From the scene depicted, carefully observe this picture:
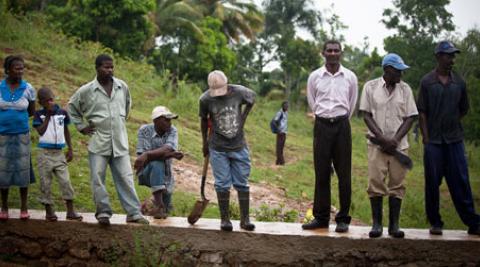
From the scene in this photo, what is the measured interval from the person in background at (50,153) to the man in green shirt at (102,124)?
31 centimetres

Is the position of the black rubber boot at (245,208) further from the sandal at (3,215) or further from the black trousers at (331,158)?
the sandal at (3,215)

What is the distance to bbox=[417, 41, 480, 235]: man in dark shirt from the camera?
6219 millimetres

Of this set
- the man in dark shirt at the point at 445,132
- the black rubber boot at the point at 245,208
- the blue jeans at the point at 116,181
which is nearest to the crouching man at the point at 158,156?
the blue jeans at the point at 116,181

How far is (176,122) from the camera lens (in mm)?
16500

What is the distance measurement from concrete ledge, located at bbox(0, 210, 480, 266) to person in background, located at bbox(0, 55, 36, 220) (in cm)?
37

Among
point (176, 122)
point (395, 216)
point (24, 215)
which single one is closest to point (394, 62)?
point (395, 216)

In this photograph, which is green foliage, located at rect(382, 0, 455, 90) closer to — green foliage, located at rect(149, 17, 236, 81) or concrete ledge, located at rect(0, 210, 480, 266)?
green foliage, located at rect(149, 17, 236, 81)

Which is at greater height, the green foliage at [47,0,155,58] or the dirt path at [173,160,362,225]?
the green foliage at [47,0,155,58]

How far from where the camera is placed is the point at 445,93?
245 inches

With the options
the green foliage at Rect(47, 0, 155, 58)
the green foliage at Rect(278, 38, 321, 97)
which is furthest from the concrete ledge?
the green foliage at Rect(278, 38, 321, 97)

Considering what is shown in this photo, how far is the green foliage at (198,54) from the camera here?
27266 mm

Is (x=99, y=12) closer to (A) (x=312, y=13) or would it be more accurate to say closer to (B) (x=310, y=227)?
(B) (x=310, y=227)

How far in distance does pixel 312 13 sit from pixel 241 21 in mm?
6929

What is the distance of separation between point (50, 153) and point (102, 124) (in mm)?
698
